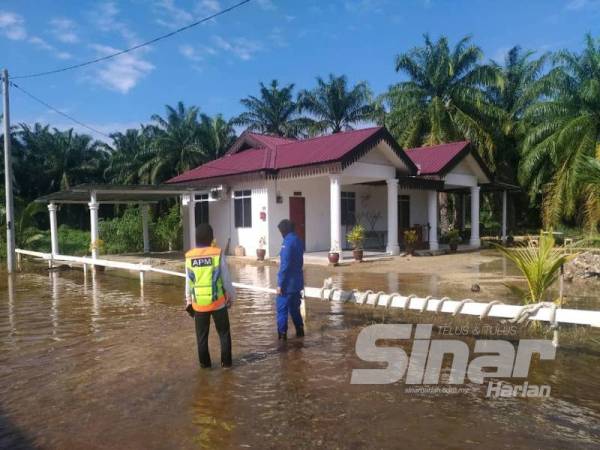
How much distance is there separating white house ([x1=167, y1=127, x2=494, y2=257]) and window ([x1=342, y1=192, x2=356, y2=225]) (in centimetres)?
4

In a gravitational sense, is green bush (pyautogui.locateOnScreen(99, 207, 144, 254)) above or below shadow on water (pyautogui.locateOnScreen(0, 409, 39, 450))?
above

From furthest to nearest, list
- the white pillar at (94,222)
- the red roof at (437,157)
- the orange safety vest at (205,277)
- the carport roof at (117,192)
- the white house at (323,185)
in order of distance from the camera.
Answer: the red roof at (437,157) → the white house at (323,185) → the carport roof at (117,192) → the white pillar at (94,222) → the orange safety vest at (205,277)

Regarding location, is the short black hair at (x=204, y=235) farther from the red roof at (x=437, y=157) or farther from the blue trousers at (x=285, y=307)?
the red roof at (x=437, y=157)

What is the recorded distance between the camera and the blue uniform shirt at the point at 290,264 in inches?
258

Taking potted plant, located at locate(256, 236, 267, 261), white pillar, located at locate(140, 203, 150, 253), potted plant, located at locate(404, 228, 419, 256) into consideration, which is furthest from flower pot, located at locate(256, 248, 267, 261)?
white pillar, located at locate(140, 203, 150, 253)

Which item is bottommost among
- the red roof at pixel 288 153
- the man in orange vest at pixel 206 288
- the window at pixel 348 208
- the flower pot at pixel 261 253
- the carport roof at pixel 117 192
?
the flower pot at pixel 261 253

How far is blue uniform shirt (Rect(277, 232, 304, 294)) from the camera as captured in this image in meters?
6.55

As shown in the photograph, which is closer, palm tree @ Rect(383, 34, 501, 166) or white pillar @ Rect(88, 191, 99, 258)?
white pillar @ Rect(88, 191, 99, 258)

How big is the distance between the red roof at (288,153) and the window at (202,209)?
819 mm

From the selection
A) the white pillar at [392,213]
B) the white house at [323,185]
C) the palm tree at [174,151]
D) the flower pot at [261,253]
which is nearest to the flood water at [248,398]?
the flower pot at [261,253]

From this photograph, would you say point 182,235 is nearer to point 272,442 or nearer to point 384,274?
point 384,274

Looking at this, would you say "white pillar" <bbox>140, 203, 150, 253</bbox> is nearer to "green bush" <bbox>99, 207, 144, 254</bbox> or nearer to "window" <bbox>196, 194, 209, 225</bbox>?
"green bush" <bbox>99, 207, 144, 254</bbox>

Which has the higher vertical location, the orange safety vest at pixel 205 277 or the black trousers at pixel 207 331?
the orange safety vest at pixel 205 277

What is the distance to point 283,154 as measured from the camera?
1983cm
